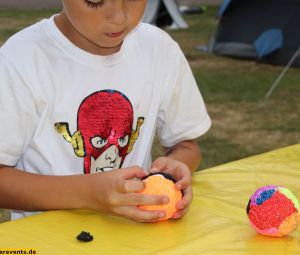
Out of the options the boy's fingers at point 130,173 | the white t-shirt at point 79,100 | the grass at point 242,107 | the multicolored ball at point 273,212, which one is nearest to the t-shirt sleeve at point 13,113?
the white t-shirt at point 79,100

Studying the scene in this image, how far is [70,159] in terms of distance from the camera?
5.28 feet

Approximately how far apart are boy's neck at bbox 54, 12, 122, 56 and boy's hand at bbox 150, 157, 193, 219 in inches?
12.4

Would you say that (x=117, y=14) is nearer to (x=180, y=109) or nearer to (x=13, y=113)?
(x=13, y=113)

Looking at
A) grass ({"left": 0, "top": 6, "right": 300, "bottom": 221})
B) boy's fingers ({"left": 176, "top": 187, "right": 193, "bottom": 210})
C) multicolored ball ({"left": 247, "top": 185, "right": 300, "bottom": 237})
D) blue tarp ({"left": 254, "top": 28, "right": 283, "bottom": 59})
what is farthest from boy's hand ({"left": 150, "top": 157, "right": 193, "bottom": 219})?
blue tarp ({"left": 254, "top": 28, "right": 283, "bottom": 59})

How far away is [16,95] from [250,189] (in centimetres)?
57

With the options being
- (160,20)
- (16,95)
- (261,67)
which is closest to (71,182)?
(16,95)

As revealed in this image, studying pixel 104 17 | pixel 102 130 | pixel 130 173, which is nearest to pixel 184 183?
pixel 130 173

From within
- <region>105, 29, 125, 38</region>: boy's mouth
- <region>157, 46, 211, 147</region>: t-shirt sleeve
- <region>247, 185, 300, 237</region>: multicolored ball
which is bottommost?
<region>157, 46, 211, 147</region>: t-shirt sleeve

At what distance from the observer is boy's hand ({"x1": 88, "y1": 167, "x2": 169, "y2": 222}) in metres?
1.33

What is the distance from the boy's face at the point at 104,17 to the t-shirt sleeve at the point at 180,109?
0.94 ft

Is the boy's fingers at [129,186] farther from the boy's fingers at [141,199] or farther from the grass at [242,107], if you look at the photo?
the grass at [242,107]

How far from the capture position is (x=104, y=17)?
1.41 meters

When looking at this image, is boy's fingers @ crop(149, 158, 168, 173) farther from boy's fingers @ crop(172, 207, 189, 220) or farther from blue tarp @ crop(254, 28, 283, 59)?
blue tarp @ crop(254, 28, 283, 59)

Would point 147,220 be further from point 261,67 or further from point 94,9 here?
point 261,67
